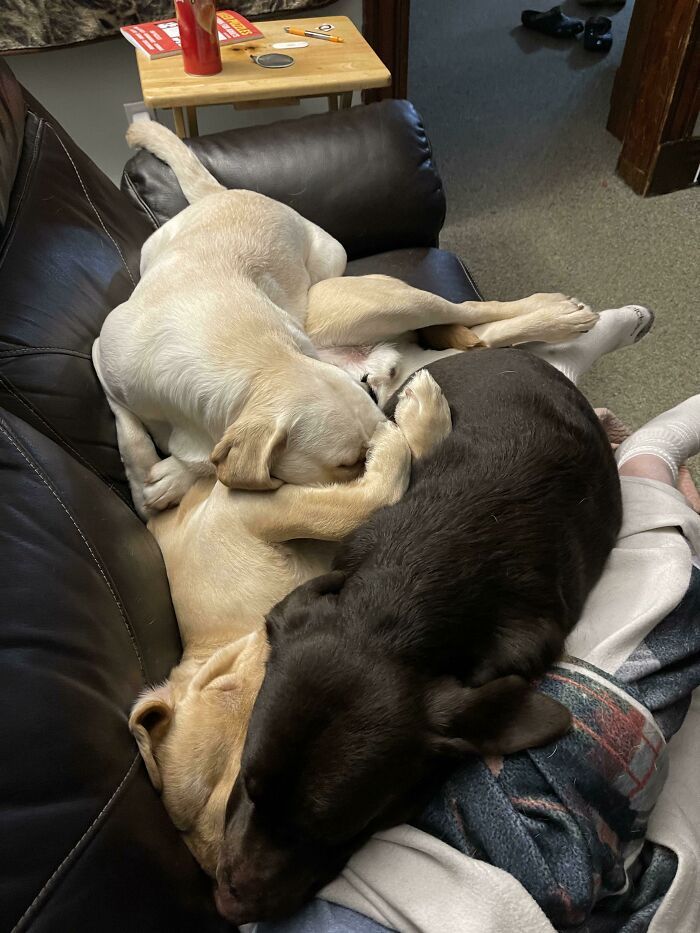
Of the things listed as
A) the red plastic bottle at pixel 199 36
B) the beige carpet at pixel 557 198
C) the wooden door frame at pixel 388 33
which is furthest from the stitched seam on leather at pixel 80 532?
the wooden door frame at pixel 388 33

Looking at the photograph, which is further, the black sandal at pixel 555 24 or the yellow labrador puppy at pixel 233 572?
the black sandal at pixel 555 24

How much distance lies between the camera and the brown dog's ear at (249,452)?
1203mm

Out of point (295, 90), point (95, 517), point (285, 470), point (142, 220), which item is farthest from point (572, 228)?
point (95, 517)

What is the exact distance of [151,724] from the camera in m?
0.91

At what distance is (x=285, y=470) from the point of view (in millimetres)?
1266

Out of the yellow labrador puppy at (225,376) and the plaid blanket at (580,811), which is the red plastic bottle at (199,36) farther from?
the plaid blanket at (580,811)

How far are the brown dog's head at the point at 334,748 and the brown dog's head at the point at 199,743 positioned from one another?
67 mm

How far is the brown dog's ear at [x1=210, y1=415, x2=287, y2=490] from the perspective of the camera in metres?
1.20

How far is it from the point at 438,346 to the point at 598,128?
2715mm

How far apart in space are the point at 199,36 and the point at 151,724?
6.82 feet

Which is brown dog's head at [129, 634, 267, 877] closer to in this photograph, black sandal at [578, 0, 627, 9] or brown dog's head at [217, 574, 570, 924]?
brown dog's head at [217, 574, 570, 924]

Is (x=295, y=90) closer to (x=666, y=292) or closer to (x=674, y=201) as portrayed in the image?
(x=666, y=292)

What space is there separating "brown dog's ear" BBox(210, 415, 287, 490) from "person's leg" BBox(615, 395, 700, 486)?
27.9 inches

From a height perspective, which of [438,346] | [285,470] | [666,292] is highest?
[285,470]
